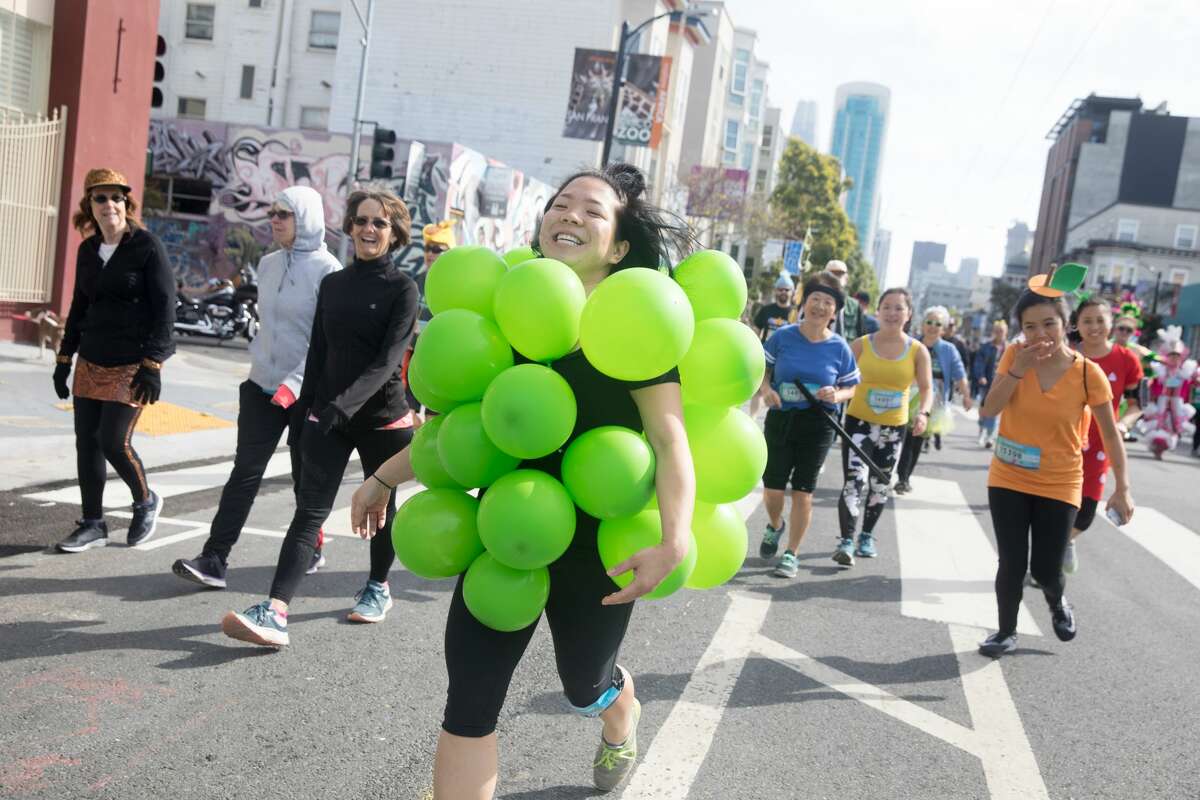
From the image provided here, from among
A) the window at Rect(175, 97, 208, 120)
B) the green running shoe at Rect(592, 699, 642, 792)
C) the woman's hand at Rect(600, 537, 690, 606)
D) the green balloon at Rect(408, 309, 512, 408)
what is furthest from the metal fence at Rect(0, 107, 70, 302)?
the window at Rect(175, 97, 208, 120)

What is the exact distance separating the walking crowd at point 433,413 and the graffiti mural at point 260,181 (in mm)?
21114

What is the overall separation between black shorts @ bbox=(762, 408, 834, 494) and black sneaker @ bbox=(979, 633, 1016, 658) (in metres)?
1.74

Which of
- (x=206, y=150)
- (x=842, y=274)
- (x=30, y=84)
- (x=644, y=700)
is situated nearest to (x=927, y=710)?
(x=644, y=700)

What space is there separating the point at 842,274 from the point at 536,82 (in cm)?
3031

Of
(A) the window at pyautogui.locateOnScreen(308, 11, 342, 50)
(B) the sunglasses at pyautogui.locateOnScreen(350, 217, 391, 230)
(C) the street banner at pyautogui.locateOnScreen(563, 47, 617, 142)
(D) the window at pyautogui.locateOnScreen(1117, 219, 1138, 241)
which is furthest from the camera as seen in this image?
(D) the window at pyautogui.locateOnScreen(1117, 219, 1138, 241)

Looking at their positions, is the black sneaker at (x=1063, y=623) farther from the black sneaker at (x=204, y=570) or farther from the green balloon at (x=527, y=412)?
the black sneaker at (x=204, y=570)

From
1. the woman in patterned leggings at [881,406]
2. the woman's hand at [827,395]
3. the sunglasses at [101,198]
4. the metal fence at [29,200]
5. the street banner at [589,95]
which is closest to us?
the sunglasses at [101,198]

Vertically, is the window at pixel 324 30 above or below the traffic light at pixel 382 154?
above

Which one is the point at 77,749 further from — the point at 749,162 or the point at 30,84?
the point at 749,162

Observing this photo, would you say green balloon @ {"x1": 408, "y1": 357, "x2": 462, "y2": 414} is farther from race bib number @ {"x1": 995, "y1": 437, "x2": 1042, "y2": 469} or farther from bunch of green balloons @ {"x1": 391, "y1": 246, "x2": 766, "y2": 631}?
race bib number @ {"x1": 995, "y1": 437, "x2": 1042, "y2": 469}

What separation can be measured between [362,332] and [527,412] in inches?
93.6

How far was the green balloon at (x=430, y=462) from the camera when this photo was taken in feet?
9.36

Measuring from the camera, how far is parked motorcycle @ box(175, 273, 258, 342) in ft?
67.3

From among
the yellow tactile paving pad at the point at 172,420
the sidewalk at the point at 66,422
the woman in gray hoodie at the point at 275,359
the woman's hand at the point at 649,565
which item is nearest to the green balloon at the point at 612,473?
the woman's hand at the point at 649,565
